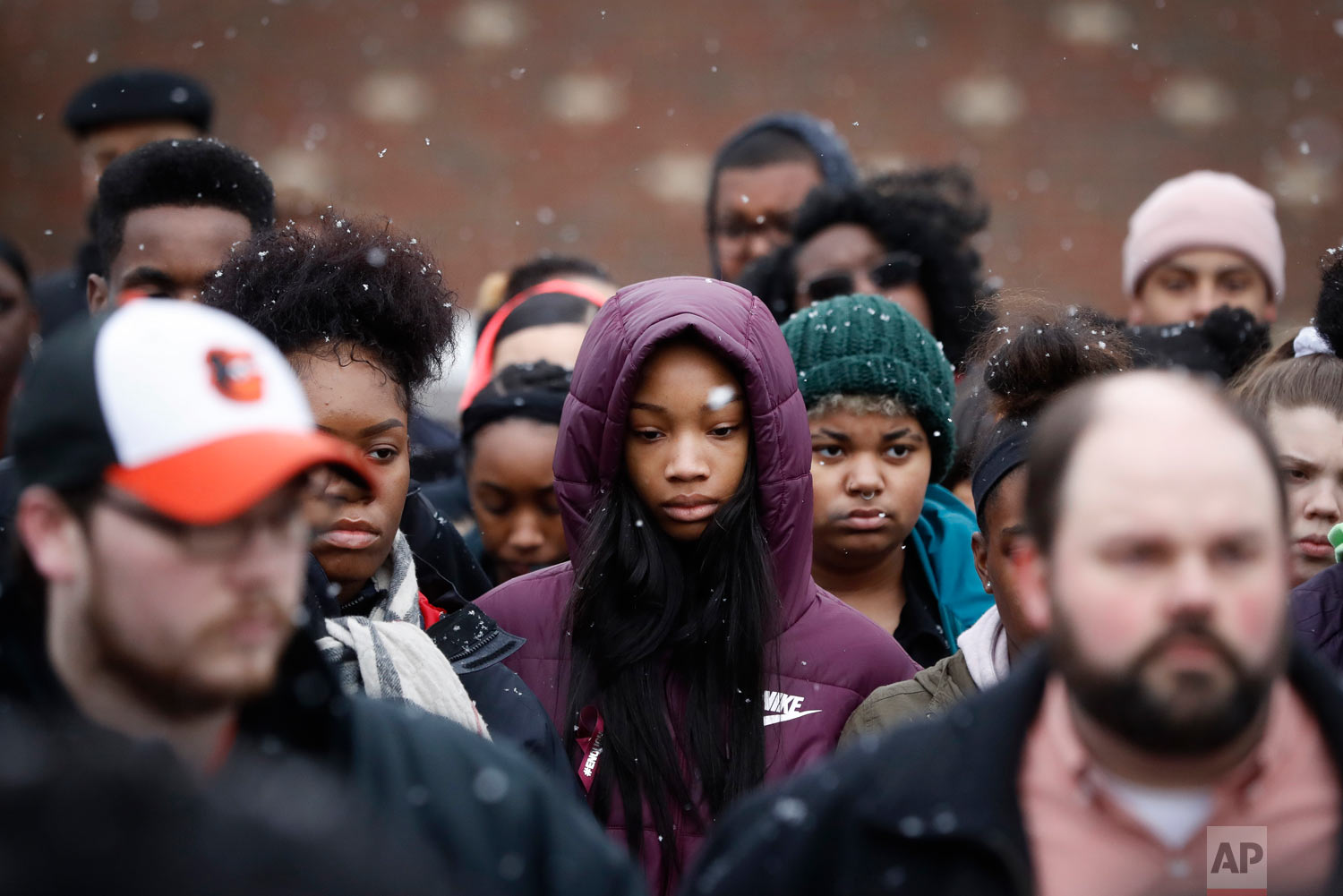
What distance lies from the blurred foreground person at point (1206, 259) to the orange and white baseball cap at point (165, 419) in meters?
3.81

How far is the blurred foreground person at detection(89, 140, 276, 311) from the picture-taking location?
3.70 meters

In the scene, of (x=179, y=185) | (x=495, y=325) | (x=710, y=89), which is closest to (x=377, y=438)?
(x=179, y=185)

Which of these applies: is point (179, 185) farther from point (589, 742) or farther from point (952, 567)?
point (952, 567)

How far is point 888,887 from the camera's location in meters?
1.70

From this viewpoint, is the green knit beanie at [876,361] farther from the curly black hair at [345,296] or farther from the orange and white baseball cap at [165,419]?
the orange and white baseball cap at [165,419]

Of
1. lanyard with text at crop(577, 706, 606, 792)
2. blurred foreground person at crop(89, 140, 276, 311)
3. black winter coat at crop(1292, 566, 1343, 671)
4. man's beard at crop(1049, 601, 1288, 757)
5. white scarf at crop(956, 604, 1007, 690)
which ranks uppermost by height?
blurred foreground person at crop(89, 140, 276, 311)

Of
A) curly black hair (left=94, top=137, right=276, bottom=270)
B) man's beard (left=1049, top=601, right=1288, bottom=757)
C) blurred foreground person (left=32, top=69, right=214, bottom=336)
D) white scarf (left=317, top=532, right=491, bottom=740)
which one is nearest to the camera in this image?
man's beard (left=1049, top=601, right=1288, bottom=757)

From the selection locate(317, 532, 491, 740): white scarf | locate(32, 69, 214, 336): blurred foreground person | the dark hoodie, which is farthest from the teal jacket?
locate(32, 69, 214, 336): blurred foreground person

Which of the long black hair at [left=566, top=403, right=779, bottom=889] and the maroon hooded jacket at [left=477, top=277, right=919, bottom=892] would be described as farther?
the maroon hooded jacket at [left=477, top=277, right=919, bottom=892]

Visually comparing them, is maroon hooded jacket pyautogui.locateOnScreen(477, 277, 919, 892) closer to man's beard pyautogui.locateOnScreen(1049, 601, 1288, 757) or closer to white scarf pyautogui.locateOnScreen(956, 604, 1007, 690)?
white scarf pyautogui.locateOnScreen(956, 604, 1007, 690)

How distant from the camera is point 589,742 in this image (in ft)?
9.31

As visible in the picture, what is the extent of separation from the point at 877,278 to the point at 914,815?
315 centimetres

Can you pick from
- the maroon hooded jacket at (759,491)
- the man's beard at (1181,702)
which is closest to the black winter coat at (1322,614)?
the maroon hooded jacket at (759,491)

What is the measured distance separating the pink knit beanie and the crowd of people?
0.02m
